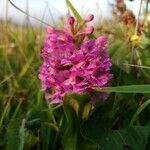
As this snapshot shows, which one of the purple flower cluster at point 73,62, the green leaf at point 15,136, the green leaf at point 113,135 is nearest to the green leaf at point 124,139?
the green leaf at point 113,135

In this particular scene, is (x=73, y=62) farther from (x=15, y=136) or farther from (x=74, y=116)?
(x=15, y=136)

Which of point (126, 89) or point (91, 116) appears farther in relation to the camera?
point (91, 116)

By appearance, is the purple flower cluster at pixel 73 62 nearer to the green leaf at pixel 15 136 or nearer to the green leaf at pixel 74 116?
the green leaf at pixel 74 116

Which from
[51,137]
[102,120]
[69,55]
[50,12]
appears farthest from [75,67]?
[50,12]

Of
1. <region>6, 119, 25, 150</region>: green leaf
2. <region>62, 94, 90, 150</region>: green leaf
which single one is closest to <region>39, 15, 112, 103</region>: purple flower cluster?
<region>62, 94, 90, 150</region>: green leaf

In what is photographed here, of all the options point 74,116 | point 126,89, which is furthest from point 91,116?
point 126,89
